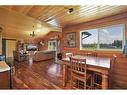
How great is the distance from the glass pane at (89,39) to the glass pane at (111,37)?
9.3 inches

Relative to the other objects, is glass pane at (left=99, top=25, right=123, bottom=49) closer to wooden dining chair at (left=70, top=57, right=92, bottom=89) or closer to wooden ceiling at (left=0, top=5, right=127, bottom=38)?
wooden ceiling at (left=0, top=5, right=127, bottom=38)

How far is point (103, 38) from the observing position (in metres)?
3.85

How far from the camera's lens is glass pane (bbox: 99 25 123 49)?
3.30 m

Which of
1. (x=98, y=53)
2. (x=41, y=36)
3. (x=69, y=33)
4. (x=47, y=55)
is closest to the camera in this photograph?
(x=98, y=53)

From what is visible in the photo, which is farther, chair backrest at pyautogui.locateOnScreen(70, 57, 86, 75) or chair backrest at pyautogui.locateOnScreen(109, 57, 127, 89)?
chair backrest at pyautogui.locateOnScreen(109, 57, 127, 89)

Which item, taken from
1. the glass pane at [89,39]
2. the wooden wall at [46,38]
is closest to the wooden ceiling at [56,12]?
the glass pane at [89,39]

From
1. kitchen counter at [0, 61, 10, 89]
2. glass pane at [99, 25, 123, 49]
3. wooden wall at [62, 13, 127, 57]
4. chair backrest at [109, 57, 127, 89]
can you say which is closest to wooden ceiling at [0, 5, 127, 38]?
wooden wall at [62, 13, 127, 57]

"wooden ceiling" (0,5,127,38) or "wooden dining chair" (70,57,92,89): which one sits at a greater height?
"wooden ceiling" (0,5,127,38)

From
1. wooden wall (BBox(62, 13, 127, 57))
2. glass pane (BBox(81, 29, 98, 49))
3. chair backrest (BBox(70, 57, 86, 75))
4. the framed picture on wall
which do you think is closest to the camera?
chair backrest (BBox(70, 57, 86, 75))

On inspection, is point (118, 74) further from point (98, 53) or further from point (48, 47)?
point (48, 47)

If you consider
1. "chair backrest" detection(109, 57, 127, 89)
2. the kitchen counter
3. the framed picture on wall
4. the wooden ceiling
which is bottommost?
"chair backrest" detection(109, 57, 127, 89)
